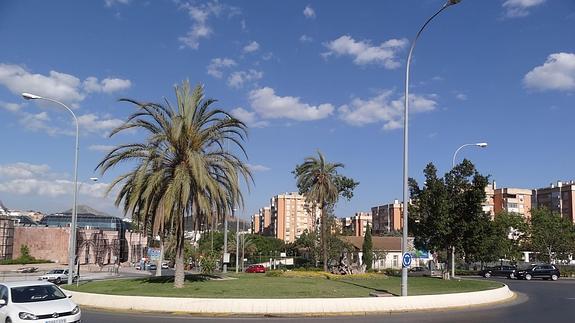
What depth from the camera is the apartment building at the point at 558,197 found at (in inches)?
4892

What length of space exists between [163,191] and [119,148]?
3.24 m

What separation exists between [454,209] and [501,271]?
22.5 m

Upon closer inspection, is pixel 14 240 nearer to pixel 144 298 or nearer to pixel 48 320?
pixel 144 298

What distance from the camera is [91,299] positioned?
2336 centimetres

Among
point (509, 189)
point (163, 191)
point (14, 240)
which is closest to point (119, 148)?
point (163, 191)

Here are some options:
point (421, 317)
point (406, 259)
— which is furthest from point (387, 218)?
point (421, 317)

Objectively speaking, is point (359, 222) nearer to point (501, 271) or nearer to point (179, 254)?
point (501, 271)

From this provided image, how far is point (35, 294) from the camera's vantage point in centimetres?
1361

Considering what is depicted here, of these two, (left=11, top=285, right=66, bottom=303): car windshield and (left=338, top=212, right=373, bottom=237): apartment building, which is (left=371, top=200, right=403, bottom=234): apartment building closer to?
(left=338, top=212, right=373, bottom=237): apartment building

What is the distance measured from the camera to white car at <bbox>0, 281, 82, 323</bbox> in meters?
12.4

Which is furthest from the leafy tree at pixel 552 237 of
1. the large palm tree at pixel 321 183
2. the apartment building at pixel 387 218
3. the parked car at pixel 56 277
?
the apartment building at pixel 387 218

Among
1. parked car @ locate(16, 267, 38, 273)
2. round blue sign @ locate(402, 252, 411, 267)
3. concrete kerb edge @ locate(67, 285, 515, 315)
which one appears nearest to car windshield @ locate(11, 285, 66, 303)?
concrete kerb edge @ locate(67, 285, 515, 315)

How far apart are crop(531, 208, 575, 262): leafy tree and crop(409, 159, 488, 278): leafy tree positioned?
3881 cm

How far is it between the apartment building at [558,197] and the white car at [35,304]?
409 feet
